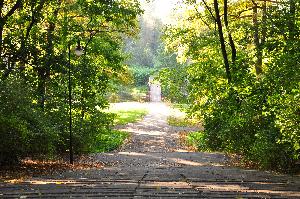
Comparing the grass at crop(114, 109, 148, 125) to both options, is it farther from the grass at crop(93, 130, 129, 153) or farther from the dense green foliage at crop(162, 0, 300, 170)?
the dense green foliage at crop(162, 0, 300, 170)

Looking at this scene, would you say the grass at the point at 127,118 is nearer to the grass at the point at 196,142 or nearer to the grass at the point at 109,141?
the grass at the point at 109,141

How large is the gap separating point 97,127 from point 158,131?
45.0 feet

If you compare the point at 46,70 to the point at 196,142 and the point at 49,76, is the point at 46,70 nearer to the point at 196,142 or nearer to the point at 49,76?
the point at 49,76

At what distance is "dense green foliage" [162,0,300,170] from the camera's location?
9.33 metres

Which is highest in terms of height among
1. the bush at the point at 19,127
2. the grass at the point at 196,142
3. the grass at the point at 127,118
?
the bush at the point at 19,127

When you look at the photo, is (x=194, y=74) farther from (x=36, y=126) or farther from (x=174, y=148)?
(x=36, y=126)

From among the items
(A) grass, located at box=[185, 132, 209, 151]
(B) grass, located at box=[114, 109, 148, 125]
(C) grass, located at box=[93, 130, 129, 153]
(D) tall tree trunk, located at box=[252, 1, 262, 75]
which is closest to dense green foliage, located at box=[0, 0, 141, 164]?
(C) grass, located at box=[93, 130, 129, 153]

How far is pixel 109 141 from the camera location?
2347 centimetres

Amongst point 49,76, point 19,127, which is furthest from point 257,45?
point 19,127

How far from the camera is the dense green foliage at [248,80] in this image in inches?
367

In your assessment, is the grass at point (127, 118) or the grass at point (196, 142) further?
the grass at point (127, 118)

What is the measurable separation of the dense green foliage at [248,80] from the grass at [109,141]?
560cm

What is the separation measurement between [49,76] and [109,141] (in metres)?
8.89

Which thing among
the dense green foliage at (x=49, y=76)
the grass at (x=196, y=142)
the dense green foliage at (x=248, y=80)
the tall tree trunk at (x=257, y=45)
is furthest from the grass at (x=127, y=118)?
the tall tree trunk at (x=257, y=45)
